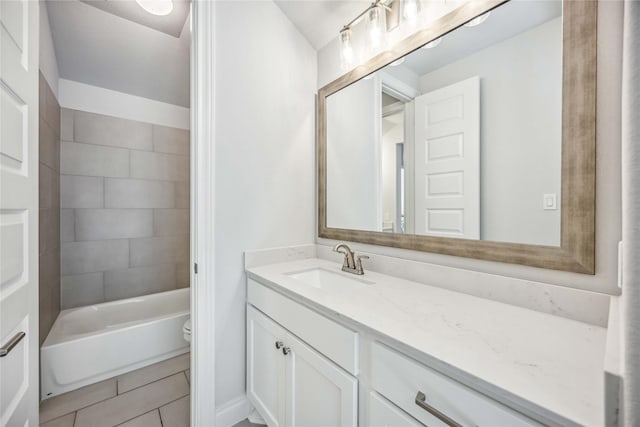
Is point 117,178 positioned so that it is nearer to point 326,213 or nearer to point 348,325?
point 326,213

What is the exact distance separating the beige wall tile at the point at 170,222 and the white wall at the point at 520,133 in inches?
106

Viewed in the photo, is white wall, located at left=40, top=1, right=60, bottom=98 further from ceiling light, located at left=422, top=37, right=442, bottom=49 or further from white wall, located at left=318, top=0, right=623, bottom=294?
white wall, located at left=318, top=0, right=623, bottom=294

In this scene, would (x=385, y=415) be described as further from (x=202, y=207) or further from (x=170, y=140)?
(x=170, y=140)

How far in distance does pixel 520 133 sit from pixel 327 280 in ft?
3.56

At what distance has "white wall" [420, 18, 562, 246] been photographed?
0.87m

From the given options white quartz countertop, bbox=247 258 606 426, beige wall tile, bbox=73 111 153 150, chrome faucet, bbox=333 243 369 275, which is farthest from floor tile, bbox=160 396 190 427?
beige wall tile, bbox=73 111 153 150

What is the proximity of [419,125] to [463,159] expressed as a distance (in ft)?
0.91

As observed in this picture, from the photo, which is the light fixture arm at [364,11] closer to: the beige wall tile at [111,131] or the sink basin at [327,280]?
the sink basin at [327,280]

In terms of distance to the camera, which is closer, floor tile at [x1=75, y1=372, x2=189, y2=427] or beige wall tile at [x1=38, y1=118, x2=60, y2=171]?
floor tile at [x1=75, y1=372, x2=189, y2=427]

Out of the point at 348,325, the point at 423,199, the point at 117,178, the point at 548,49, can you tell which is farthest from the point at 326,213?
the point at 117,178

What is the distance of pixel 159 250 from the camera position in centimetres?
260

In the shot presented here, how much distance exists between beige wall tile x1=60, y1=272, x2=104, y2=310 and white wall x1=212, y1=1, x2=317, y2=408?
1.64m

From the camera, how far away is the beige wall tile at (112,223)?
2.22 meters

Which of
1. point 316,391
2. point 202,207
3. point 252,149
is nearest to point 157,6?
point 252,149
